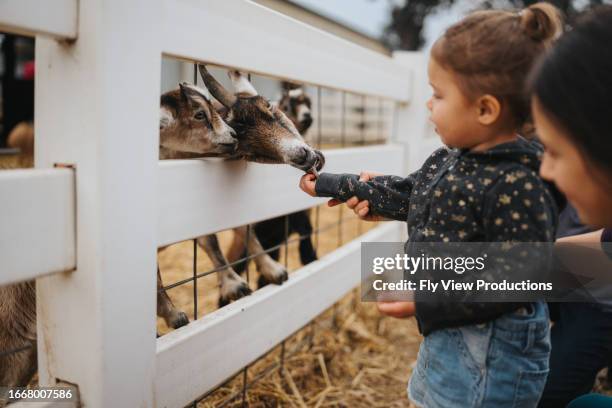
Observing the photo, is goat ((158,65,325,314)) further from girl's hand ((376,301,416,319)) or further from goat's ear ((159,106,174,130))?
girl's hand ((376,301,416,319))

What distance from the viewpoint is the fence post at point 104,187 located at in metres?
1.30

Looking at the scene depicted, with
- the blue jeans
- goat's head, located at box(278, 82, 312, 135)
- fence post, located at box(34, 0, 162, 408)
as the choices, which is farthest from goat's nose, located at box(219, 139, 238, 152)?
goat's head, located at box(278, 82, 312, 135)

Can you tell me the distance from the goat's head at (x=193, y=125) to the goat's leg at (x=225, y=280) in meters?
0.43

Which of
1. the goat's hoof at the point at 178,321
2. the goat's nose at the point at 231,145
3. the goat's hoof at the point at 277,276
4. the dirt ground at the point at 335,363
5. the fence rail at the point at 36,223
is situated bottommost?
the dirt ground at the point at 335,363

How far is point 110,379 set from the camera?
143 cm

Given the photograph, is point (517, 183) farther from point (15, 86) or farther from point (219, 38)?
point (15, 86)

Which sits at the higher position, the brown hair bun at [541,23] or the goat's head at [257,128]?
the brown hair bun at [541,23]

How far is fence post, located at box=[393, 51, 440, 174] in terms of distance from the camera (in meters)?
4.16

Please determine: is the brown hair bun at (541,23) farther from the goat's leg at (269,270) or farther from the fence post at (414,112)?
the fence post at (414,112)

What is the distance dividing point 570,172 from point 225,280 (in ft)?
4.78

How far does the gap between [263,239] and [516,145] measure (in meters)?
2.07

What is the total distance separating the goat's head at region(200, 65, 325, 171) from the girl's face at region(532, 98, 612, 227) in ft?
2.86

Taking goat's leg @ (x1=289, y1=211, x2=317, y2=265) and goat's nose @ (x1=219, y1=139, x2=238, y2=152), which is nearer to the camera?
goat's nose @ (x1=219, y1=139, x2=238, y2=152)

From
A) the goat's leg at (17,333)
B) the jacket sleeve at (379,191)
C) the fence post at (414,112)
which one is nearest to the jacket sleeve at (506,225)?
the jacket sleeve at (379,191)
